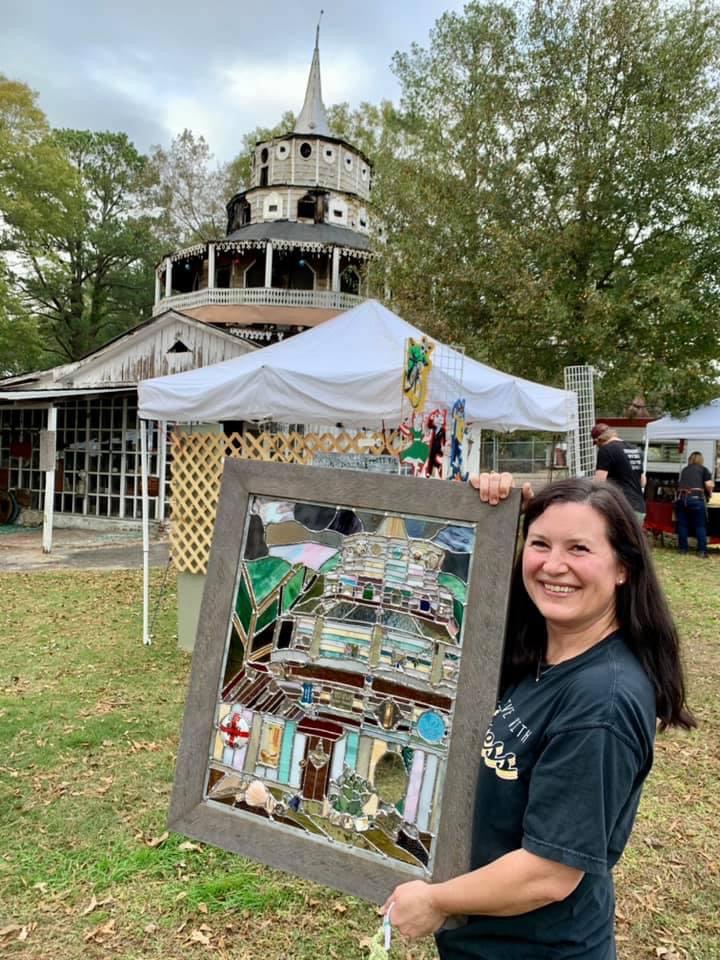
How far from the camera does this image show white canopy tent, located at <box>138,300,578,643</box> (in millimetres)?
5172

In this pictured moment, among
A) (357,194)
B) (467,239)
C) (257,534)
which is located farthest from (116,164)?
(257,534)

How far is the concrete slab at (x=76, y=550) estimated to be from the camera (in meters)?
9.86

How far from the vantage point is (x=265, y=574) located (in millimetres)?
1422

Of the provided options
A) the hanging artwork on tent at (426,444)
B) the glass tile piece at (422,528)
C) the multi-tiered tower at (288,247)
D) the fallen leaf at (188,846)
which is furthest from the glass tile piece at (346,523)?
the multi-tiered tower at (288,247)

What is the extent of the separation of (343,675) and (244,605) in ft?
0.84

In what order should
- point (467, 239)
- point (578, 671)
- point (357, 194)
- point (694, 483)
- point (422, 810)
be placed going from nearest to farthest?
point (578, 671)
point (422, 810)
point (694, 483)
point (467, 239)
point (357, 194)

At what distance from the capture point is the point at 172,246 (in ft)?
121

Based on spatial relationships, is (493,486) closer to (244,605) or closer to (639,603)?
(639,603)

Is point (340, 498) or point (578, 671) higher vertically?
point (340, 498)

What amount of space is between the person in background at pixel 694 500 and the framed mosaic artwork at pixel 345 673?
35.7ft

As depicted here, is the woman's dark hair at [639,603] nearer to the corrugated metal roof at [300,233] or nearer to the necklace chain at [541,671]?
the necklace chain at [541,671]

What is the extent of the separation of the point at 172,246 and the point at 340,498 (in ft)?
128

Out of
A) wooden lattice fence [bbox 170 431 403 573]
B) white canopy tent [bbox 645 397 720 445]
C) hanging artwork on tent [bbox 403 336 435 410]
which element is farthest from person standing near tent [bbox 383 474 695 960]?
white canopy tent [bbox 645 397 720 445]

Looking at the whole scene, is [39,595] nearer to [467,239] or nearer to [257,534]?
[257,534]
